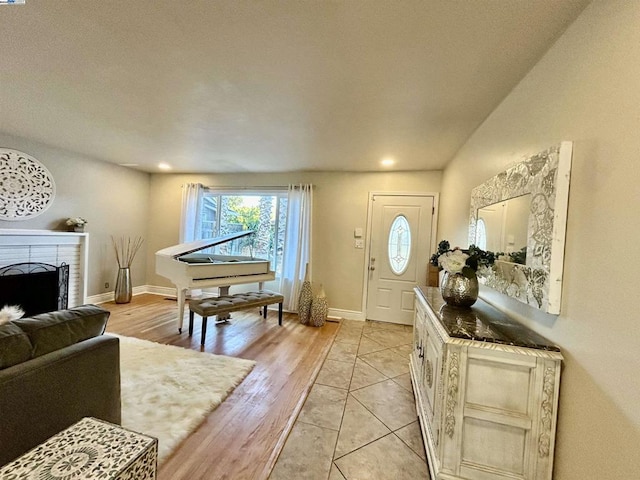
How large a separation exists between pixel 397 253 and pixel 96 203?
16.2 ft

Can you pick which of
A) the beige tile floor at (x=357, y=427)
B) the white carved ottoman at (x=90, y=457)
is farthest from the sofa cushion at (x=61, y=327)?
the beige tile floor at (x=357, y=427)

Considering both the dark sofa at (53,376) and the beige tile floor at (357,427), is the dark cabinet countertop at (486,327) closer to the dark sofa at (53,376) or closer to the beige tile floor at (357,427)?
the beige tile floor at (357,427)

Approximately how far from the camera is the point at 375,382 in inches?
97.0

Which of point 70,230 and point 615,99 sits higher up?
point 615,99

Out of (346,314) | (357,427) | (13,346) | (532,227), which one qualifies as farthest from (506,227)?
(346,314)

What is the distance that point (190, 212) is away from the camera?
4.96 meters

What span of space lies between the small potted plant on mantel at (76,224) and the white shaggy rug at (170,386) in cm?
216

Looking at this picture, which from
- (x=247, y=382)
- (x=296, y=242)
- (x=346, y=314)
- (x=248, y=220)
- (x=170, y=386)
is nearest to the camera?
(x=170, y=386)

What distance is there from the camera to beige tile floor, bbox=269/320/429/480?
152cm

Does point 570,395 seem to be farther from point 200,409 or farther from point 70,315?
point 70,315

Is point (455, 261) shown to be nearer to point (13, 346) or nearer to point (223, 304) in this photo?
point (13, 346)

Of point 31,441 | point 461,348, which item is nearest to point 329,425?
point 461,348

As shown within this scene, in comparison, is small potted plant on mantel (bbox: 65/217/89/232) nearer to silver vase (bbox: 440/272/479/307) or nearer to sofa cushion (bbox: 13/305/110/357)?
sofa cushion (bbox: 13/305/110/357)

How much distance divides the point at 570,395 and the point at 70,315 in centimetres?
242
